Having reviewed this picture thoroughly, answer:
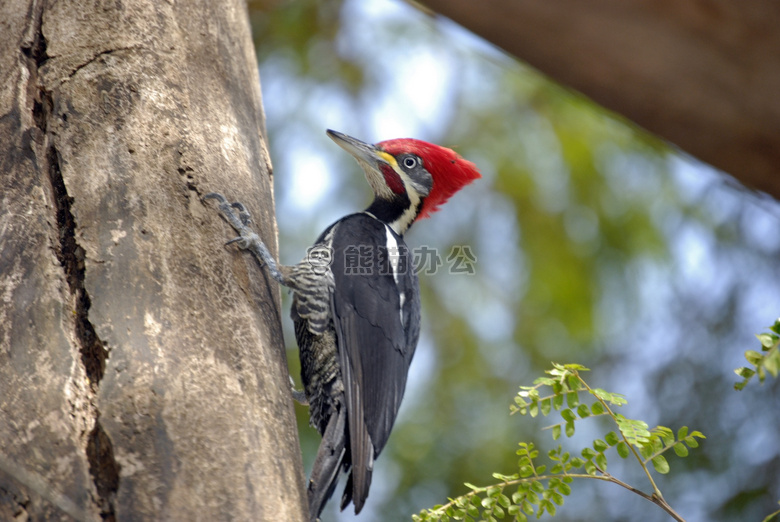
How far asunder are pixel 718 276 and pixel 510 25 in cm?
281

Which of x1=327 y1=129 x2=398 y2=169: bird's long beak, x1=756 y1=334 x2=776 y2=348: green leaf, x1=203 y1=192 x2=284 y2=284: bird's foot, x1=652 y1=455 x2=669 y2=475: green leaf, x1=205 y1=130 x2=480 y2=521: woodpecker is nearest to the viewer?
x1=756 y1=334 x2=776 y2=348: green leaf

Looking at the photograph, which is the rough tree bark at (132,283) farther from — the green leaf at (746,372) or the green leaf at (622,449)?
the green leaf at (746,372)

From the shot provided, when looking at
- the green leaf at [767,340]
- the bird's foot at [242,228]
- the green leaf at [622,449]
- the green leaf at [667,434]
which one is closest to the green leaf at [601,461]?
the green leaf at [622,449]

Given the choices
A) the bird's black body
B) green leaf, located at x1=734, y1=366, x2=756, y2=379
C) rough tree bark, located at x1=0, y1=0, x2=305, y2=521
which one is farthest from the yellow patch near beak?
green leaf, located at x1=734, y1=366, x2=756, y2=379

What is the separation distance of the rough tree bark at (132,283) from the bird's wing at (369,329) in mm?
560

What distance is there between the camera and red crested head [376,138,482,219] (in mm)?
3457

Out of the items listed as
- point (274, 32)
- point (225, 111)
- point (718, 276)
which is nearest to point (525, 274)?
point (718, 276)

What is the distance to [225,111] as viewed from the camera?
217cm

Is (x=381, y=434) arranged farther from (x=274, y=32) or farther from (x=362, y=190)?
(x=274, y=32)

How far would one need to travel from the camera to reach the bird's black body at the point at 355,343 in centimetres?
239

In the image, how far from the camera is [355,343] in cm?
263

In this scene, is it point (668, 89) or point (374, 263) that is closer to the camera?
point (668, 89)

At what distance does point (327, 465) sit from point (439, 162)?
5.56 ft

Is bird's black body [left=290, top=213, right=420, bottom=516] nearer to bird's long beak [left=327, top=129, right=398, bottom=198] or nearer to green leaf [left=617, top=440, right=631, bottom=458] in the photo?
bird's long beak [left=327, top=129, right=398, bottom=198]
